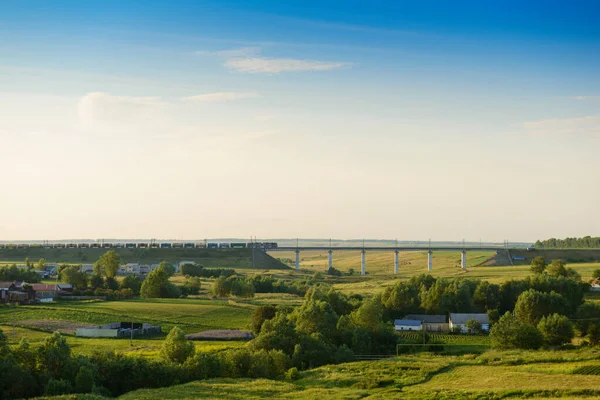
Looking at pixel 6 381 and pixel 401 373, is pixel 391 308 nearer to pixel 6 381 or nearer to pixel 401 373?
pixel 401 373

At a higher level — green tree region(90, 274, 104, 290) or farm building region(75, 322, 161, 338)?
green tree region(90, 274, 104, 290)

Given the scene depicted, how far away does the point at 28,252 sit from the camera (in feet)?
624

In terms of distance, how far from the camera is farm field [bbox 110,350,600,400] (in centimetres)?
4122

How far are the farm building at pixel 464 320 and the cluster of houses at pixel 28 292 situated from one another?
5416cm

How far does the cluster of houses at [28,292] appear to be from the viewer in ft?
313

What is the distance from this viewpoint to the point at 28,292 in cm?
9838

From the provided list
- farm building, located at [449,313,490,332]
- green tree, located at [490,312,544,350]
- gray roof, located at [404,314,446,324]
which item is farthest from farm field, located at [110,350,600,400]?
gray roof, located at [404,314,446,324]

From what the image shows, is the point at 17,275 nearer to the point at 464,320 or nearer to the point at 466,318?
the point at 464,320

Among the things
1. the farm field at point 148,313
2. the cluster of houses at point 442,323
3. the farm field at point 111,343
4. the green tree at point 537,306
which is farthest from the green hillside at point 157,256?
the farm field at point 111,343

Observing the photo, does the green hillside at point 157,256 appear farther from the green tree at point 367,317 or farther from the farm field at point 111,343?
the farm field at point 111,343

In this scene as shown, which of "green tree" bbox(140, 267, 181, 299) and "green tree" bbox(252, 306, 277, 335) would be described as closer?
"green tree" bbox(252, 306, 277, 335)

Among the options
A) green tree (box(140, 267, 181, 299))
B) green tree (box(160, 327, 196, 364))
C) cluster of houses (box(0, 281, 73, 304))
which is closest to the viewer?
green tree (box(160, 327, 196, 364))

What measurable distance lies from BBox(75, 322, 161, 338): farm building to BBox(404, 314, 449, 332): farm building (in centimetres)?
3207

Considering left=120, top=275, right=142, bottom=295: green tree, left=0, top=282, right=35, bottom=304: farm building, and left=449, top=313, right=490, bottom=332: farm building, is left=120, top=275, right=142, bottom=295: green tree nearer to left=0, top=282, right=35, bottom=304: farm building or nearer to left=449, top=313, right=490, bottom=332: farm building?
left=0, top=282, right=35, bottom=304: farm building
